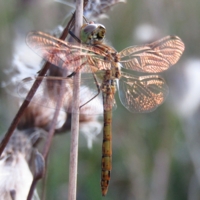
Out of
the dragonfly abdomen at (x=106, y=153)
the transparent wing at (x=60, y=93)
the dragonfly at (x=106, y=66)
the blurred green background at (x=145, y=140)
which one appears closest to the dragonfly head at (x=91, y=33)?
the dragonfly at (x=106, y=66)

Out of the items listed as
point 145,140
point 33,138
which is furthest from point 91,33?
point 145,140

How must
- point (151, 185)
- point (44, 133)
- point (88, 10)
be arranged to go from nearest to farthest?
point (88, 10), point (44, 133), point (151, 185)

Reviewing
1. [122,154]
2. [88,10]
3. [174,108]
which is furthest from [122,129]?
[88,10]

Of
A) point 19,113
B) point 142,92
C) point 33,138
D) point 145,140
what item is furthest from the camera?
point 145,140

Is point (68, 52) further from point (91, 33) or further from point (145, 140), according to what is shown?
point (145, 140)

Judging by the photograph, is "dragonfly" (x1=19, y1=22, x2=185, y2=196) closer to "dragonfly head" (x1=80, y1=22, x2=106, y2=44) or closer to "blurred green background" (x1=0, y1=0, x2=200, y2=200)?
"dragonfly head" (x1=80, y1=22, x2=106, y2=44)

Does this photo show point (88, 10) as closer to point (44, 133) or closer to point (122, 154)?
point (44, 133)

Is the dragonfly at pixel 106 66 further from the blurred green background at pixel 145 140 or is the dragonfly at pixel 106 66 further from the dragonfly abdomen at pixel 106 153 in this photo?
the blurred green background at pixel 145 140
